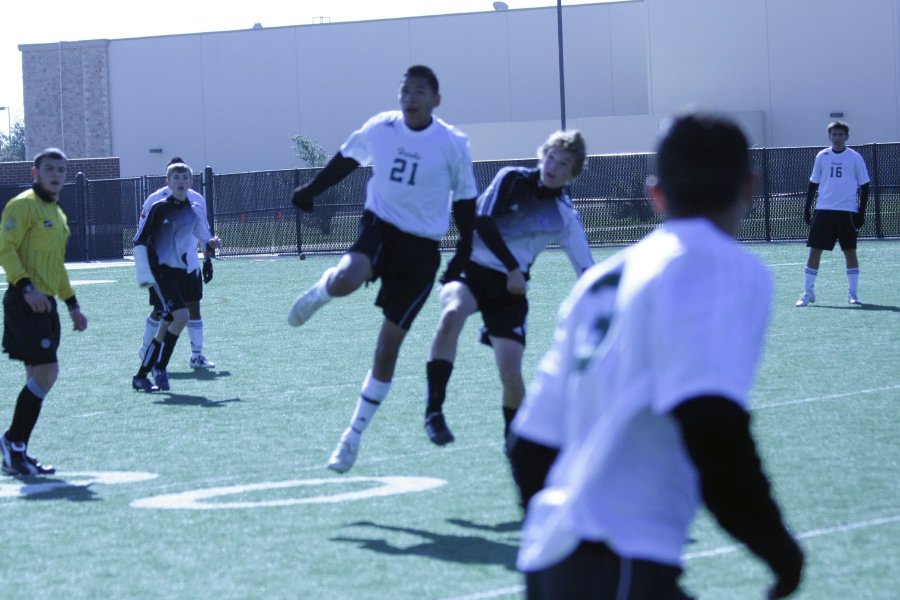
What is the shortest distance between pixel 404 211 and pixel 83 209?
95.8 ft

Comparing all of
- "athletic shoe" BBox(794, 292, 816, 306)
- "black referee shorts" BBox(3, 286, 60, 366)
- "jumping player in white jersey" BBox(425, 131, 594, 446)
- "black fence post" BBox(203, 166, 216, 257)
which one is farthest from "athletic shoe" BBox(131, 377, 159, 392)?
"black fence post" BBox(203, 166, 216, 257)

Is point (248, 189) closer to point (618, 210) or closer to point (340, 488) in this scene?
point (618, 210)

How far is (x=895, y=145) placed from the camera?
3053 cm

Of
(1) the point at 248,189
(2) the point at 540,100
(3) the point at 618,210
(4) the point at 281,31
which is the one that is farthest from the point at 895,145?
(4) the point at 281,31

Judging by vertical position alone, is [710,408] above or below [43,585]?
above

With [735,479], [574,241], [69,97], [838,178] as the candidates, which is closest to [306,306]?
[574,241]

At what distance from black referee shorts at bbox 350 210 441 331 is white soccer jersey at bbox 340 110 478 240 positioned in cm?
5

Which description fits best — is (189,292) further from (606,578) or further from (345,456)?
(606,578)

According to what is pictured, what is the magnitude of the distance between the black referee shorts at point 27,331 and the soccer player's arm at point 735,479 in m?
6.17

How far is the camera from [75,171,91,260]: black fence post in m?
35.3

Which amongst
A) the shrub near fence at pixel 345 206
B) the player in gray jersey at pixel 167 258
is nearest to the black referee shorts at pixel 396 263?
the player in gray jersey at pixel 167 258

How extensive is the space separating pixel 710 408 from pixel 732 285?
0.75ft

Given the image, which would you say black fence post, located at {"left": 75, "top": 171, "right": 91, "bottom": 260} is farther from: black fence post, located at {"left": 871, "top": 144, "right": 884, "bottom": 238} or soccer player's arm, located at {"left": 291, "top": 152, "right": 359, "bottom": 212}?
soccer player's arm, located at {"left": 291, "top": 152, "right": 359, "bottom": 212}

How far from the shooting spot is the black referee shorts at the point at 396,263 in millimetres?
7582
